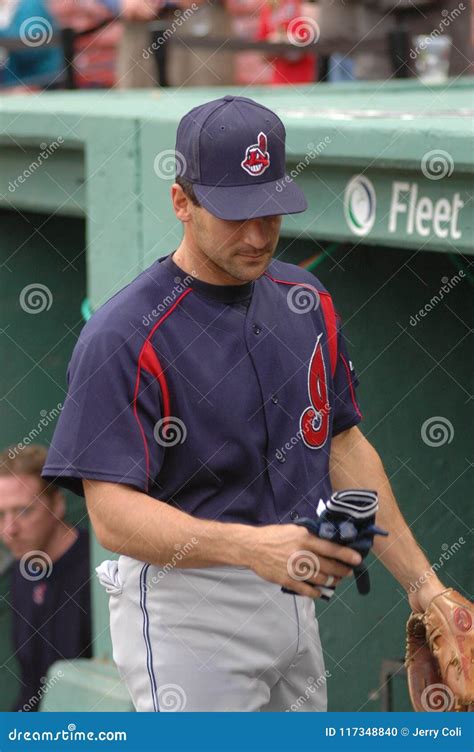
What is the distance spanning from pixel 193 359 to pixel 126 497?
28cm

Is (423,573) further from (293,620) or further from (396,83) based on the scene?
(396,83)

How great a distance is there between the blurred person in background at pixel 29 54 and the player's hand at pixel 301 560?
4849 millimetres

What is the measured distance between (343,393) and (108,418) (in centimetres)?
57

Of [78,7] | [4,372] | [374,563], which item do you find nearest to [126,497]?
[374,563]

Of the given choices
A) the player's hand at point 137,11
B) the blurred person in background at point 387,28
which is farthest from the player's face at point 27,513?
the player's hand at point 137,11

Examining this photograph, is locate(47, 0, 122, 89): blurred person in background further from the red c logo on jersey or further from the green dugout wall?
the red c logo on jersey

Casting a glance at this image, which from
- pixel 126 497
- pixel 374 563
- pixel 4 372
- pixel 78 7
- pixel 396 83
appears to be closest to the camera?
pixel 126 497

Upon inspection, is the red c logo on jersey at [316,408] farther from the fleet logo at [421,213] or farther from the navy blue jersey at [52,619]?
the navy blue jersey at [52,619]

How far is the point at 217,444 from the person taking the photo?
2.61 meters

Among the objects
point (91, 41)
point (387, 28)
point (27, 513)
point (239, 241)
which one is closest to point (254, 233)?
point (239, 241)

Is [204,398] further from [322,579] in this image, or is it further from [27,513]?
[27,513]

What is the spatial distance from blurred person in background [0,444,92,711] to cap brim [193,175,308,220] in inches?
76.4

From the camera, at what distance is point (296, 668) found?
2789 mm

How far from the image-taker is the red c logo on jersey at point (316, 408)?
273 cm
